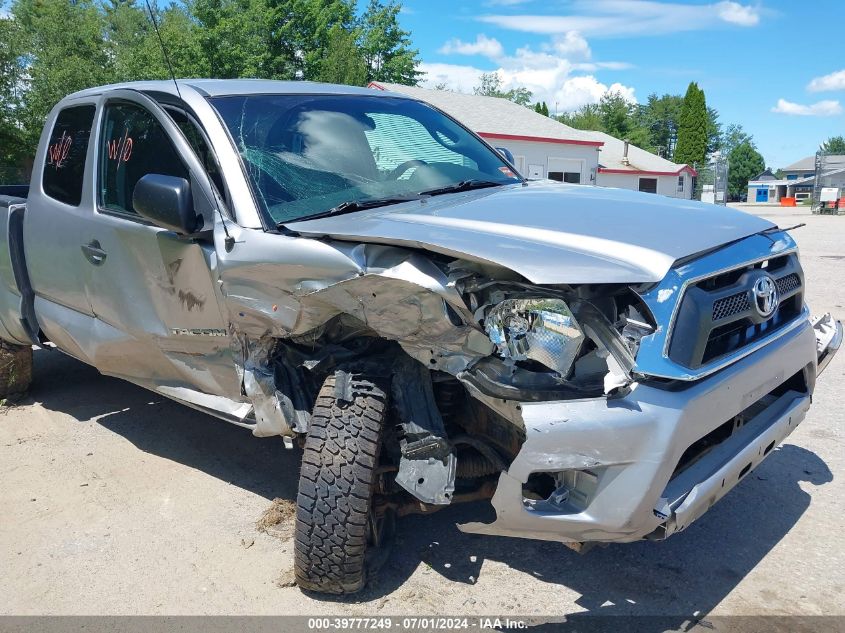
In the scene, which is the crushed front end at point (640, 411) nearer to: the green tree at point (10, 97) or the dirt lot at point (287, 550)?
the dirt lot at point (287, 550)

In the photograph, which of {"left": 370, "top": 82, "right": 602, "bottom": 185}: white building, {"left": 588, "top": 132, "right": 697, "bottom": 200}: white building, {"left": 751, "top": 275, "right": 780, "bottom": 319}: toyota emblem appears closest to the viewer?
{"left": 751, "top": 275, "right": 780, "bottom": 319}: toyota emblem

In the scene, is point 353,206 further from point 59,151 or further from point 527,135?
point 527,135

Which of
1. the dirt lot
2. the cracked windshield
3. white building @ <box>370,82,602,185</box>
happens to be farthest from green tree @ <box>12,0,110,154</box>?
the cracked windshield

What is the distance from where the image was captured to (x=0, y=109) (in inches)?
960

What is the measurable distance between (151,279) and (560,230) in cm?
203

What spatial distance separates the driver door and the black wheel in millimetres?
672

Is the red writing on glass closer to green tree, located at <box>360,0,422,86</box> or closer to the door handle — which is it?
the door handle

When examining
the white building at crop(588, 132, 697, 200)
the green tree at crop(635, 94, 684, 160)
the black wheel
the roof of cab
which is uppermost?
the green tree at crop(635, 94, 684, 160)

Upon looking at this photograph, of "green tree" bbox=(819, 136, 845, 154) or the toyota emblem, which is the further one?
"green tree" bbox=(819, 136, 845, 154)

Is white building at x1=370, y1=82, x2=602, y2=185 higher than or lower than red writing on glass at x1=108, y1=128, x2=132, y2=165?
higher

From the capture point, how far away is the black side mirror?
2951mm

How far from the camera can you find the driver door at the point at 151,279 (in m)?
3.22

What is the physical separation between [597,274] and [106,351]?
287cm

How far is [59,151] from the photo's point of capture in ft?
14.5
